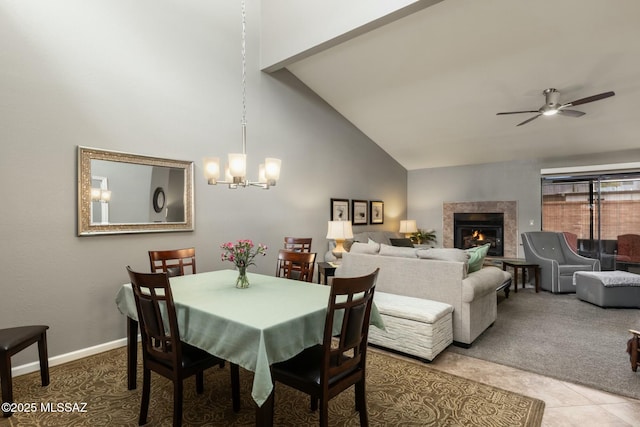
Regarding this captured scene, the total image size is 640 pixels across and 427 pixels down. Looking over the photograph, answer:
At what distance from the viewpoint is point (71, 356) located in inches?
124

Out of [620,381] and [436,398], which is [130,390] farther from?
[620,381]

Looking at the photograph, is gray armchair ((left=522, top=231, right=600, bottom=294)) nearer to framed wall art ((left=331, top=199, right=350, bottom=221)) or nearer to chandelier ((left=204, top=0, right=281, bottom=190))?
framed wall art ((left=331, top=199, right=350, bottom=221))

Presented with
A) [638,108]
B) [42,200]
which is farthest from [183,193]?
[638,108]

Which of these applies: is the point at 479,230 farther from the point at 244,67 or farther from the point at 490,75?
the point at 244,67

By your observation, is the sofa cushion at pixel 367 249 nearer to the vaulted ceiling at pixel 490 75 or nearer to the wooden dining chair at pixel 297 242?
the wooden dining chair at pixel 297 242

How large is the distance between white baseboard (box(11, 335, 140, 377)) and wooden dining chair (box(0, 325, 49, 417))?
0.34 meters

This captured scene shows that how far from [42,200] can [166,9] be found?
2.42m

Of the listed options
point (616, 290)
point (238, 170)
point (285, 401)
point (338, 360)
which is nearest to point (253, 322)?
point (338, 360)

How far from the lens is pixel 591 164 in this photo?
20.9 feet

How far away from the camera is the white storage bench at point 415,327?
299 centimetres

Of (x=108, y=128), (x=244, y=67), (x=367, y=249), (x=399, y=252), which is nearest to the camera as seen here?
(x=108, y=128)

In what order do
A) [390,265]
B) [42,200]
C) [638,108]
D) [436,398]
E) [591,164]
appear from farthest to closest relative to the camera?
1. [591,164]
2. [638,108]
3. [390,265]
4. [42,200]
5. [436,398]

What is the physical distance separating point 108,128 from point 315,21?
8.86ft

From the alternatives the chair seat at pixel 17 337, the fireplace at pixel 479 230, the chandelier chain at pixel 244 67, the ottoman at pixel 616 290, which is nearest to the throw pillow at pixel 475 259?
the ottoman at pixel 616 290
